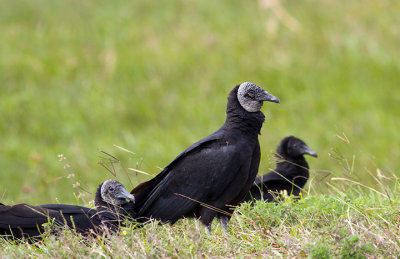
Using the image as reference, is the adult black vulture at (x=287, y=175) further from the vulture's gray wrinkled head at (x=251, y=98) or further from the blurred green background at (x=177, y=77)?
the blurred green background at (x=177, y=77)

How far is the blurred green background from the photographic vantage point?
899cm

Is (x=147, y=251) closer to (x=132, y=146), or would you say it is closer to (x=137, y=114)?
(x=132, y=146)

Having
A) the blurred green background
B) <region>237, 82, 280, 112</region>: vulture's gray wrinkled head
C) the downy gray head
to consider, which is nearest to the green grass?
<region>237, 82, 280, 112</region>: vulture's gray wrinkled head

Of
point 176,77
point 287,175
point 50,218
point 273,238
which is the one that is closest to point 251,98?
point 273,238

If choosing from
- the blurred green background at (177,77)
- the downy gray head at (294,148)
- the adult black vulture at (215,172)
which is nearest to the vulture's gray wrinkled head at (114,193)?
the adult black vulture at (215,172)

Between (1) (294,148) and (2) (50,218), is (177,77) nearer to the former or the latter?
(1) (294,148)

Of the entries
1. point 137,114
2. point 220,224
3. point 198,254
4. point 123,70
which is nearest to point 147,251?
point 198,254

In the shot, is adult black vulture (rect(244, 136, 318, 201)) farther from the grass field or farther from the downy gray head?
the grass field

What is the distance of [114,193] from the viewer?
14.2 feet

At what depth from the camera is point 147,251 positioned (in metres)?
3.26

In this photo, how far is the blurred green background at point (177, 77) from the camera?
29.5 ft

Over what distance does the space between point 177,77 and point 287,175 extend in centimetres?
546

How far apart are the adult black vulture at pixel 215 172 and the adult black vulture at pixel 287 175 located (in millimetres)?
672

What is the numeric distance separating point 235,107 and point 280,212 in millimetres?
758
